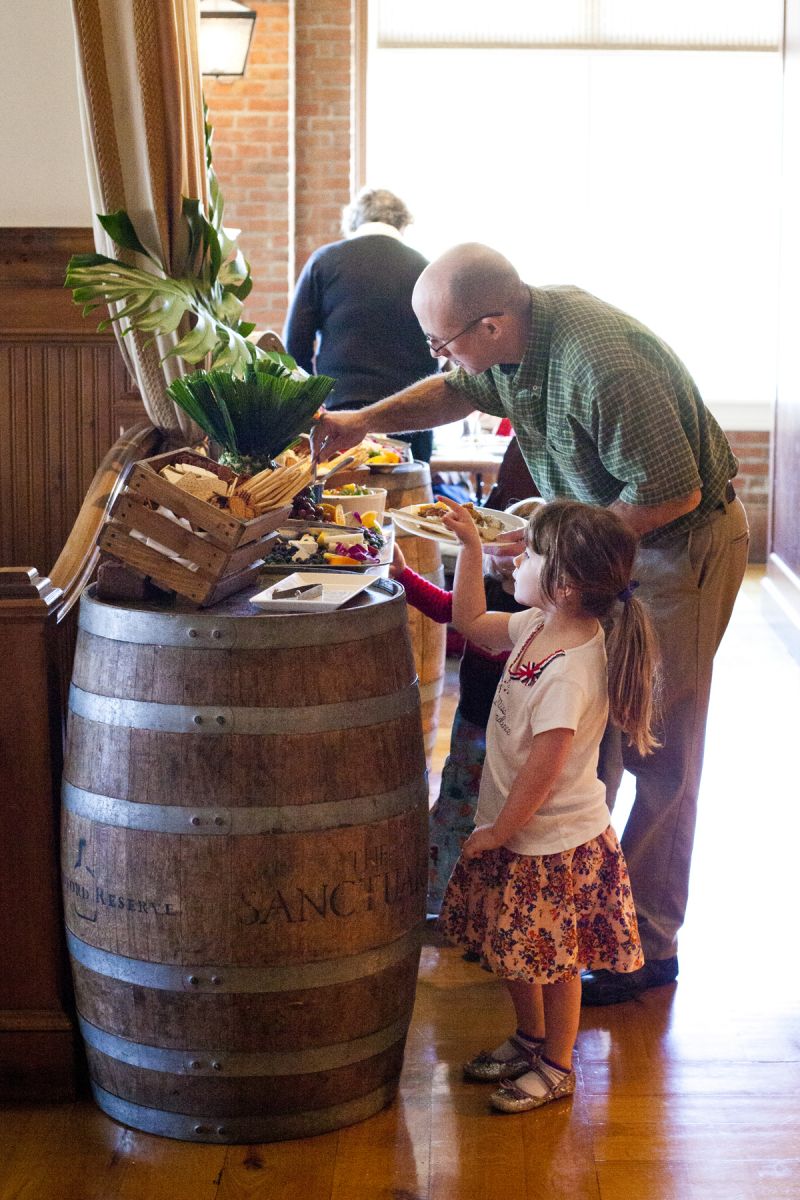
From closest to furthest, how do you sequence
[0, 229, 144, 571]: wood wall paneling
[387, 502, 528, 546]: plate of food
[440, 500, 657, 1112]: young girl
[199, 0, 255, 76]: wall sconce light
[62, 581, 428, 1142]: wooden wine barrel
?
[62, 581, 428, 1142]: wooden wine barrel, [440, 500, 657, 1112]: young girl, [387, 502, 528, 546]: plate of food, [0, 229, 144, 571]: wood wall paneling, [199, 0, 255, 76]: wall sconce light

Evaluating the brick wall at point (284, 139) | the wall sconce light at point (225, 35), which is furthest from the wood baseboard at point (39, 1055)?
the brick wall at point (284, 139)

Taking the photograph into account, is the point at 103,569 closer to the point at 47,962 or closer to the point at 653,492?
the point at 47,962

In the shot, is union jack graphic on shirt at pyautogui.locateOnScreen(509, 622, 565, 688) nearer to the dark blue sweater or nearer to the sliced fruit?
the sliced fruit

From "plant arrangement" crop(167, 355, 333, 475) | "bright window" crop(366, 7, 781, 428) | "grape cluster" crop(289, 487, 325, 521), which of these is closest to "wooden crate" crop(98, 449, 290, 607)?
"plant arrangement" crop(167, 355, 333, 475)

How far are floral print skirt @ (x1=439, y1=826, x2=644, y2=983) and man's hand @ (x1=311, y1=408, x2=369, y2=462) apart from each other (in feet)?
3.44

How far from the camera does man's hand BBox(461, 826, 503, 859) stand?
7.27 feet

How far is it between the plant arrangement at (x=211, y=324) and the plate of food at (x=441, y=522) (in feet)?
0.88

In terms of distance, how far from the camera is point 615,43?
319 inches

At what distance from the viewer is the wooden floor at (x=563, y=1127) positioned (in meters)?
2.06

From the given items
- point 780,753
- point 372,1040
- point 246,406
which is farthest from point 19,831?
point 780,753

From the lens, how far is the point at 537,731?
Result: 2.18 m

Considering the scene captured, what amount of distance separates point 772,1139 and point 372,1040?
670mm

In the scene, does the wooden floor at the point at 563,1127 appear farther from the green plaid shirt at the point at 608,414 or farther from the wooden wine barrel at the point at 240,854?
the green plaid shirt at the point at 608,414

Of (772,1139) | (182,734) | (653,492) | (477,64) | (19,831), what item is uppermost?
(477,64)
